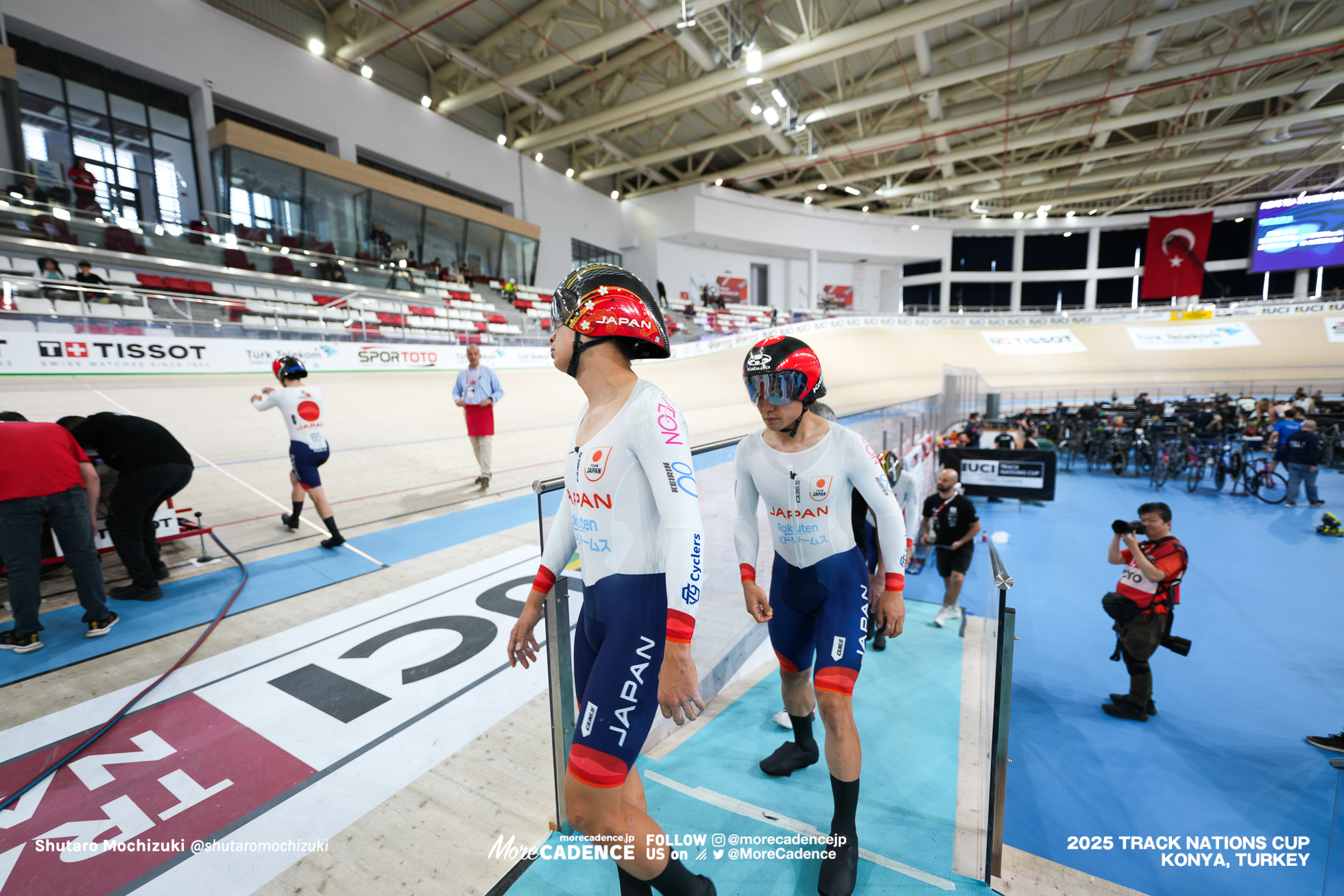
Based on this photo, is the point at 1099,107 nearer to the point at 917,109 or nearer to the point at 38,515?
the point at 917,109

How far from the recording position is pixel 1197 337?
25219 mm

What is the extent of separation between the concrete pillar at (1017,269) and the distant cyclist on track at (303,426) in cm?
4081

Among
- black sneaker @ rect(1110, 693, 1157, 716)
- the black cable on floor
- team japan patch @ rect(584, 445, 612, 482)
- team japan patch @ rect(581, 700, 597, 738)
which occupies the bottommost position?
black sneaker @ rect(1110, 693, 1157, 716)

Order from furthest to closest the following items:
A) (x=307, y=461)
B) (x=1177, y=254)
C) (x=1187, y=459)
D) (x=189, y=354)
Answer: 1. (x=1177, y=254)
2. (x=1187, y=459)
3. (x=189, y=354)
4. (x=307, y=461)

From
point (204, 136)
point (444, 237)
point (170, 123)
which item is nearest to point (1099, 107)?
point (444, 237)

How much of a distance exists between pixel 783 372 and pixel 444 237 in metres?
20.3

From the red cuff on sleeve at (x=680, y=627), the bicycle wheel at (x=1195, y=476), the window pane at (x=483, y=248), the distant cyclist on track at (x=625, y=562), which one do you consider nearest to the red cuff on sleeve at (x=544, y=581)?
the distant cyclist on track at (x=625, y=562)

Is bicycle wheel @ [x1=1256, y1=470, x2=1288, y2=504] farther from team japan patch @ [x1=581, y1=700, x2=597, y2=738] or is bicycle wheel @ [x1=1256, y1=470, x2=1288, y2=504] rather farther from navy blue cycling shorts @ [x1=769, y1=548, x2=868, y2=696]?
team japan patch @ [x1=581, y1=700, x2=597, y2=738]

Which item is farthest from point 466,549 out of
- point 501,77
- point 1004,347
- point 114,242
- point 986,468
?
point 1004,347

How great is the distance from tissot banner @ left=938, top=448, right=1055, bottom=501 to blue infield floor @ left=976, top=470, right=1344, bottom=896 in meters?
1.21

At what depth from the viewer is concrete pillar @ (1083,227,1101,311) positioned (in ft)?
112

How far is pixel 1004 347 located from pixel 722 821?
100ft

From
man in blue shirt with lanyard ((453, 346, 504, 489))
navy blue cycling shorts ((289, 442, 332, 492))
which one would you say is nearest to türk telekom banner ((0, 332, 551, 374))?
man in blue shirt with lanyard ((453, 346, 504, 489))

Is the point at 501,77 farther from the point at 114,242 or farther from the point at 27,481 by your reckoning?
the point at 27,481
